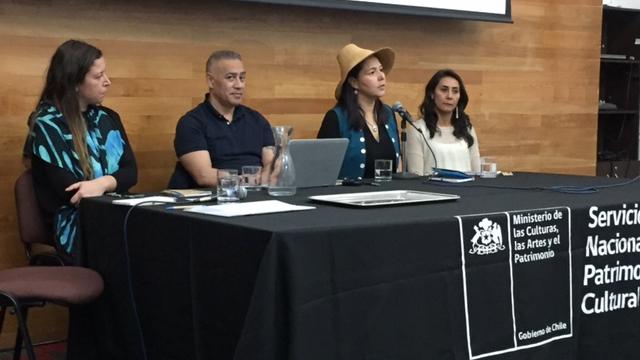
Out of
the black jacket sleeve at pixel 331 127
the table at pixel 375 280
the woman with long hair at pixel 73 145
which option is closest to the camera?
the table at pixel 375 280

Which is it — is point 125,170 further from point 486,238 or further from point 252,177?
point 486,238

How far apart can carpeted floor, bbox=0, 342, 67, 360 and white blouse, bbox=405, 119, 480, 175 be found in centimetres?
176

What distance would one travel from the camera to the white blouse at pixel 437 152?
397cm

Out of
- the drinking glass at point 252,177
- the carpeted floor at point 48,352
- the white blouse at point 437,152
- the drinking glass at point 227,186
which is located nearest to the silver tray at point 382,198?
the drinking glass at point 227,186

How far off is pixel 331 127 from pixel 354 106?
0.16 meters

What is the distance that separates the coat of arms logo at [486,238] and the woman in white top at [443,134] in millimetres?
1604

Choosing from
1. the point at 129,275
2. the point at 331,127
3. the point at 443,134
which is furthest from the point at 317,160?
the point at 443,134

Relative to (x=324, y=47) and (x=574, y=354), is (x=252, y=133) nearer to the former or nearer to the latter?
(x=324, y=47)

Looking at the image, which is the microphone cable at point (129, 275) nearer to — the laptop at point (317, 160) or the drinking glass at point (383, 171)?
the laptop at point (317, 160)

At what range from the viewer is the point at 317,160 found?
2934 mm

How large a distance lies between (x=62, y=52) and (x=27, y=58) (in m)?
0.39

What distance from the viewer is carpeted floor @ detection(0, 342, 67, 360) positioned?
3.37 m

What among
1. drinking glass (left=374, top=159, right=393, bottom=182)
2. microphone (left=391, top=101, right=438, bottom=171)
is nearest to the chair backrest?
drinking glass (left=374, top=159, right=393, bottom=182)

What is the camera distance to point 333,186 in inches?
120
